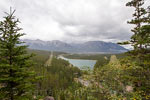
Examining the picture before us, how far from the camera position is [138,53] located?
8914mm

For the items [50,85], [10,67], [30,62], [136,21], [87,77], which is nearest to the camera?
[10,67]

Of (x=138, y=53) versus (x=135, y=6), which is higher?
(x=135, y=6)

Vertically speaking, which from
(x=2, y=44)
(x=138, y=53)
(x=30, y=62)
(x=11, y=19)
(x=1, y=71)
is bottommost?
(x=1, y=71)

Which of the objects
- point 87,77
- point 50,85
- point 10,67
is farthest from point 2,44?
point 50,85

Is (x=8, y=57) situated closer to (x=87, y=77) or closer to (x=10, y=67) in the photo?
(x=10, y=67)

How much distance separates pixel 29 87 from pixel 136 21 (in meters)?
10.3

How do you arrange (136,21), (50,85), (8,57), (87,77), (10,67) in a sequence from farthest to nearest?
(50,85), (87,77), (136,21), (8,57), (10,67)

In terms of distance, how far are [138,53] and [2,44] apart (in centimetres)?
1037

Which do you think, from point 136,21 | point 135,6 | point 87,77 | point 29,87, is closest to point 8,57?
point 29,87

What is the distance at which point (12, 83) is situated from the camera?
7633mm

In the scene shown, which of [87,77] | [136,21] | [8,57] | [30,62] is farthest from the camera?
[87,77]

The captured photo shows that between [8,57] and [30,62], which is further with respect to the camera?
[30,62]

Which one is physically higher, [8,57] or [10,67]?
[8,57]

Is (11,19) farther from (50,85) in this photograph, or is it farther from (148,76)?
(50,85)
